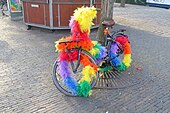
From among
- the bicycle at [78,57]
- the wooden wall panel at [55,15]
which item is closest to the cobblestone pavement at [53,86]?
the bicycle at [78,57]

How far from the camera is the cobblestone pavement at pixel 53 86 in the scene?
3.55 meters

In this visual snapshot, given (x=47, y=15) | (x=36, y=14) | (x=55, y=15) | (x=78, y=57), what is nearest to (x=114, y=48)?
(x=78, y=57)

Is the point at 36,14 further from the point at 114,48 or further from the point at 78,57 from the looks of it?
the point at 78,57

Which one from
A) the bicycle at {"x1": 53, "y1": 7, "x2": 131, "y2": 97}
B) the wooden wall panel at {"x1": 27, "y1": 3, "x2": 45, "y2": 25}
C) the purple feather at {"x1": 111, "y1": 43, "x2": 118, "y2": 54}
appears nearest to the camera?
the bicycle at {"x1": 53, "y1": 7, "x2": 131, "y2": 97}

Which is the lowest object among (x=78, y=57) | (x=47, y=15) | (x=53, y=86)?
(x=53, y=86)

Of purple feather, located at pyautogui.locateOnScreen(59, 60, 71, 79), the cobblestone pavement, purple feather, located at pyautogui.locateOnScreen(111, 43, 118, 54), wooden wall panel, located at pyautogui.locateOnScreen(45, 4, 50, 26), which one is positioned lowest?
the cobblestone pavement

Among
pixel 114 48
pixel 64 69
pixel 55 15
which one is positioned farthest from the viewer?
pixel 55 15

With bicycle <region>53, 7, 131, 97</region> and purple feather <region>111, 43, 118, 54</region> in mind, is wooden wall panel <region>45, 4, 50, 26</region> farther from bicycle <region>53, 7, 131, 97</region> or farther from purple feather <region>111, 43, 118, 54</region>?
bicycle <region>53, 7, 131, 97</region>

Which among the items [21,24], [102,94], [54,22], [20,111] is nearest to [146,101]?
[102,94]

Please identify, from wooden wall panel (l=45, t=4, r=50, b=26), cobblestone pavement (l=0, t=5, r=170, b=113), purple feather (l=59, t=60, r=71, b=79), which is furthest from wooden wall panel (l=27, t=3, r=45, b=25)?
purple feather (l=59, t=60, r=71, b=79)

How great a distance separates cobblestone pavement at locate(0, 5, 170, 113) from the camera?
3.55 metres

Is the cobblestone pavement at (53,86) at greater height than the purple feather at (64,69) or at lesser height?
lesser

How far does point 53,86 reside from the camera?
4227 mm

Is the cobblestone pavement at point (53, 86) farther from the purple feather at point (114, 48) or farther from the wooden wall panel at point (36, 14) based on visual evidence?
the wooden wall panel at point (36, 14)
